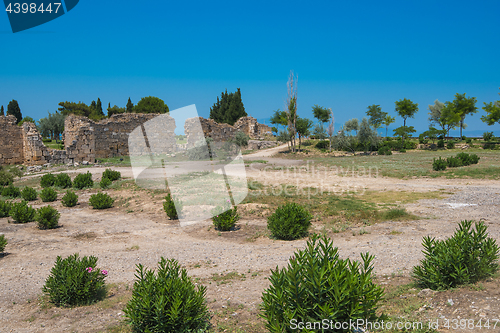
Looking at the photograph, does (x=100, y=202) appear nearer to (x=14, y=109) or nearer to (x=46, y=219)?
(x=46, y=219)

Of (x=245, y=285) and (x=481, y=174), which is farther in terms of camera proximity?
(x=481, y=174)

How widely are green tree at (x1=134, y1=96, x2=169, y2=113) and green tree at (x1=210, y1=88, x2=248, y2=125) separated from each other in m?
14.4

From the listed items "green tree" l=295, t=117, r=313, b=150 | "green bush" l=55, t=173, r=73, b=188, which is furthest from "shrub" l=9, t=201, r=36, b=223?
"green tree" l=295, t=117, r=313, b=150

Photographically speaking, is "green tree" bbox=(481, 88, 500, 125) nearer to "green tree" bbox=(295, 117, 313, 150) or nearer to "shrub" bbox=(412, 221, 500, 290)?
"green tree" bbox=(295, 117, 313, 150)

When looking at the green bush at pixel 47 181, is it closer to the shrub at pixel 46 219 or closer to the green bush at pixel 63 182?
the green bush at pixel 63 182

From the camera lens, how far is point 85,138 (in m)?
24.6

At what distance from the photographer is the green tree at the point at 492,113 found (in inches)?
1571

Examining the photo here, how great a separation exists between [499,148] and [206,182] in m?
32.4

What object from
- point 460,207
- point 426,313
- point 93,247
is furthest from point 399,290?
point 460,207

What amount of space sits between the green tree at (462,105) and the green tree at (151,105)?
169 ft

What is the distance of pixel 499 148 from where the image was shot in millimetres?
31703

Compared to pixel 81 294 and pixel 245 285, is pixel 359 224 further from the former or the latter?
pixel 81 294

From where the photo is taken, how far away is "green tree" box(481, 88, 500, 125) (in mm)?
39906

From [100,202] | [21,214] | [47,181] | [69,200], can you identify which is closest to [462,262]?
[100,202]
